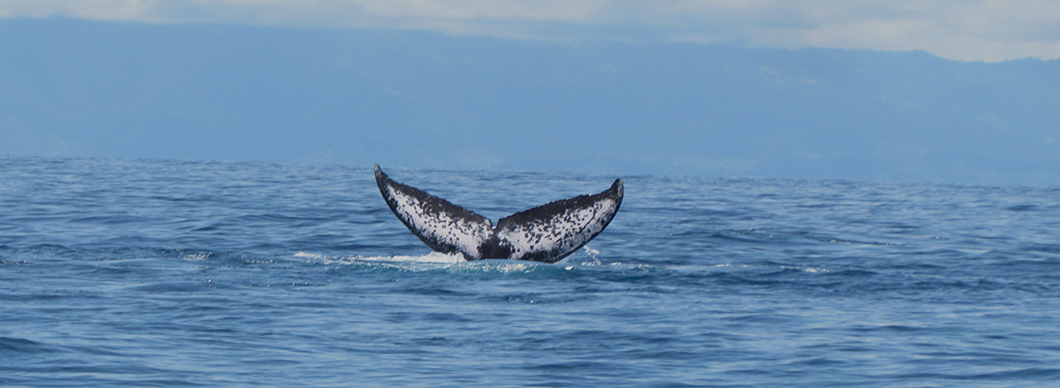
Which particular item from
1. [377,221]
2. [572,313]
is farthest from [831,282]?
[377,221]

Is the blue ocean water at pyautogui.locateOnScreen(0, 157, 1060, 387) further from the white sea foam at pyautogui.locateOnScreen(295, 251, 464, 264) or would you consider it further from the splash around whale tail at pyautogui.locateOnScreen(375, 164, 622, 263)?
the splash around whale tail at pyautogui.locateOnScreen(375, 164, 622, 263)

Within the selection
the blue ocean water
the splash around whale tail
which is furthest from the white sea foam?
the splash around whale tail

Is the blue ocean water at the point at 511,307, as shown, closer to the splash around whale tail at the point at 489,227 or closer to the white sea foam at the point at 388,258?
the white sea foam at the point at 388,258

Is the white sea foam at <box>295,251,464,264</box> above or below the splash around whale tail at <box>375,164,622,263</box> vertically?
below

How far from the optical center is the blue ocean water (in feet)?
25.8

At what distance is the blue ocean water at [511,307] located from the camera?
7.87m

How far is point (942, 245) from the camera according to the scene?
18.0m

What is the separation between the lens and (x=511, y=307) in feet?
33.9

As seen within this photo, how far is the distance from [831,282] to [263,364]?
675 cm

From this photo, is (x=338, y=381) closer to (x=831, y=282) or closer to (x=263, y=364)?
(x=263, y=364)

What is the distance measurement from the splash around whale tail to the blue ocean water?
8.1 inches

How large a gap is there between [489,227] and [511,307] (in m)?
1.89

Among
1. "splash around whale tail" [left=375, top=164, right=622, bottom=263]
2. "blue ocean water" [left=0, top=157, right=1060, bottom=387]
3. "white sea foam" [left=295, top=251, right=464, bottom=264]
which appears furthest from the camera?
"white sea foam" [left=295, top=251, right=464, bottom=264]

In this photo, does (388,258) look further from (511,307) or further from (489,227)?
(511,307)
